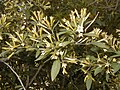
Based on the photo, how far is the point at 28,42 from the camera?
131 cm

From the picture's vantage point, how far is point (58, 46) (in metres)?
1.18

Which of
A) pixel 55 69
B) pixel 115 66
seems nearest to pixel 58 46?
pixel 55 69

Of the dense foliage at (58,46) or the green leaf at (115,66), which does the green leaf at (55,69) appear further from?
the green leaf at (115,66)

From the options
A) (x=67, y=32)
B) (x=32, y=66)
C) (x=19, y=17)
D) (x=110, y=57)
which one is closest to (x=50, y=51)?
(x=67, y=32)

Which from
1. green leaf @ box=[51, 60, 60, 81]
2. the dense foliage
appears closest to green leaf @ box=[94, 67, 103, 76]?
the dense foliage

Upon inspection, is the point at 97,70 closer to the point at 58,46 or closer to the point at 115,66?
the point at 115,66

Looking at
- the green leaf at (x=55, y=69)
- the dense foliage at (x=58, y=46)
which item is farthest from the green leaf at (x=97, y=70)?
the green leaf at (x=55, y=69)

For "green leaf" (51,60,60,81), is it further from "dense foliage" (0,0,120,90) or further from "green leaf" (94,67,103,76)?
"green leaf" (94,67,103,76)

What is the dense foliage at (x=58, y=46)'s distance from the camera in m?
1.22

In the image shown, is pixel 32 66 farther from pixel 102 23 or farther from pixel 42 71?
pixel 102 23

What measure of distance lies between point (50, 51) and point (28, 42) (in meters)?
0.14

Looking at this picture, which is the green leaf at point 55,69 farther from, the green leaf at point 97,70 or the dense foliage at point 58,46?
the green leaf at point 97,70

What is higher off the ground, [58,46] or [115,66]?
[58,46]

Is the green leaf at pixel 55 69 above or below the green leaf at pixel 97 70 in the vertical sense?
above
